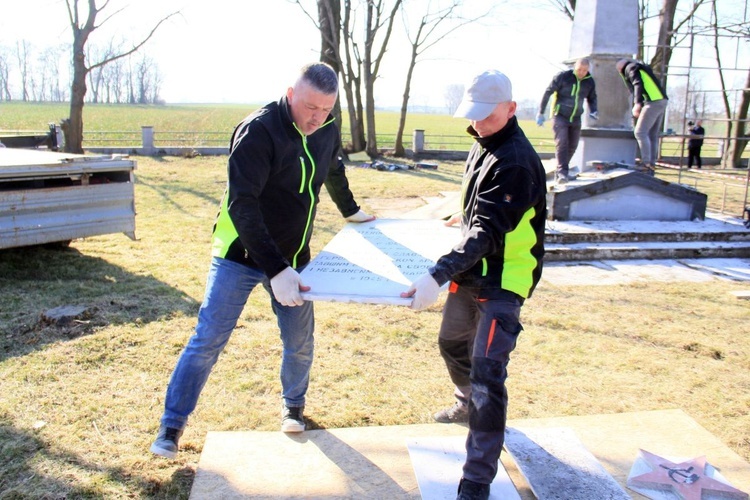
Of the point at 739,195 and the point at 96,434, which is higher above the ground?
the point at 739,195

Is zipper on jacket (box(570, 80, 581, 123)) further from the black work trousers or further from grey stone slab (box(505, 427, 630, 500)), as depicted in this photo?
the black work trousers

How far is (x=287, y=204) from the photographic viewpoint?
2.94 meters

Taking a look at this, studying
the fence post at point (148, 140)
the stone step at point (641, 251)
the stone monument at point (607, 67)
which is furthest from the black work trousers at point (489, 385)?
the fence post at point (148, 140)

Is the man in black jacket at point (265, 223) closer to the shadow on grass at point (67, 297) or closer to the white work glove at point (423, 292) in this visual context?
the white work glove at point (423, 292)

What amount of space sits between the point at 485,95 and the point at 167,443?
202cm

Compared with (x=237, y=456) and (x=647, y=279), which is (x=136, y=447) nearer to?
(x=237, y=456)

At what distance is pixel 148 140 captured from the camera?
19.8 meters

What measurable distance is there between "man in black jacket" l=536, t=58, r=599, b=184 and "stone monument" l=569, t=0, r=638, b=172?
4.07 feet

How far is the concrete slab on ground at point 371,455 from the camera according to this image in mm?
2812

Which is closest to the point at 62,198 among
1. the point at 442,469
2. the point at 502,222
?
the point at 442,469

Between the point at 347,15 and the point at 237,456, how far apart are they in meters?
21.3

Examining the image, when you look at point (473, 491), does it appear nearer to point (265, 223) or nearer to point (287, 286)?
point (287, 286)

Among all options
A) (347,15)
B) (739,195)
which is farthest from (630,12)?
(347,15)

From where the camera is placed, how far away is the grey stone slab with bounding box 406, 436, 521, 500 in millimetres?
2752
